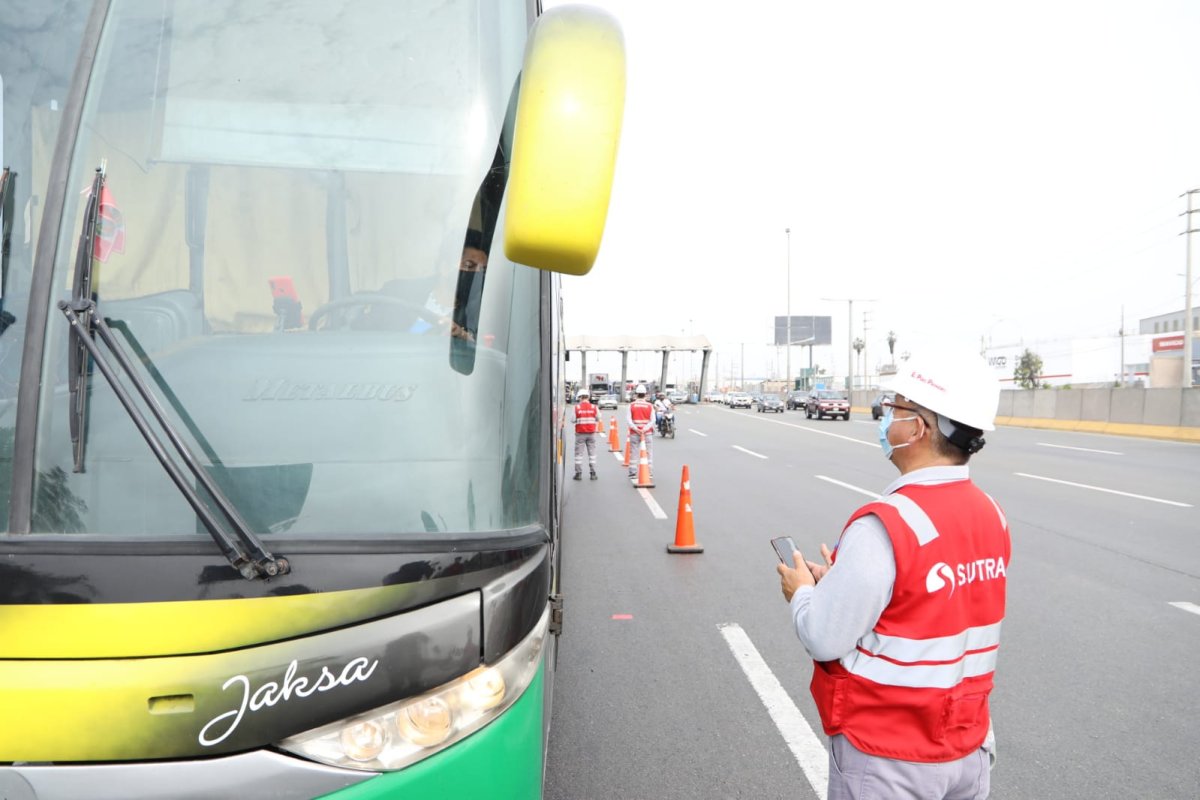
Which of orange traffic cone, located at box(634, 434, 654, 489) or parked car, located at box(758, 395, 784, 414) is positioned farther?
parked car, located at box(758, 395, 784, 414)

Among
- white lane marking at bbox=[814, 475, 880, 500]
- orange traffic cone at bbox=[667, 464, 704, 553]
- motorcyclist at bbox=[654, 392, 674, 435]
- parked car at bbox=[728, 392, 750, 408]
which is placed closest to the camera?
orange traffic cone at bbox=[667, 464, 704, 553]

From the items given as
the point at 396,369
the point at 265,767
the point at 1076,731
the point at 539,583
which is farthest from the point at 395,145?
the point at 1076,731

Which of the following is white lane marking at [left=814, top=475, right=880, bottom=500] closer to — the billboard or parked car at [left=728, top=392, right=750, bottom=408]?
parked car at [left=728, top=392, right=750, bottom=408]

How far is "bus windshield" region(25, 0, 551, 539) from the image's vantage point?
6.20ft

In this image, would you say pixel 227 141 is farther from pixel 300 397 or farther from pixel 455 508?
pixel 455 508

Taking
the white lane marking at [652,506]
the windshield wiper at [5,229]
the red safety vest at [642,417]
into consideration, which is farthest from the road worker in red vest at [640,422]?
the windshield wiper at [5,229]

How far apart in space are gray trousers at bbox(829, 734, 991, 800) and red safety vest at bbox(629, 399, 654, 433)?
1274cm

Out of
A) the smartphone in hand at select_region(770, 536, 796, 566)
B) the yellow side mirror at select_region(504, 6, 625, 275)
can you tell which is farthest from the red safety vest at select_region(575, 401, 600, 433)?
the yellow side mirror at select_region(504, 6, 625, 275)

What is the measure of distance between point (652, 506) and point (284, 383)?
33.0 ft

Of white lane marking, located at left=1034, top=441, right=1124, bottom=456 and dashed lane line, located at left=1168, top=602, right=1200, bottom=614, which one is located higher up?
dashed lane line, located at left=1168, top=602, right=1200, bottom=614

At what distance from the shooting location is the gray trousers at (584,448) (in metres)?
15.2

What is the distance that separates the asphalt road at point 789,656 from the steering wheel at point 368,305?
236cm

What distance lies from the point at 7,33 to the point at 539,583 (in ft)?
6.42

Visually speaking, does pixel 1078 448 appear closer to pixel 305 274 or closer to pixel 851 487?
pixel 851 487
